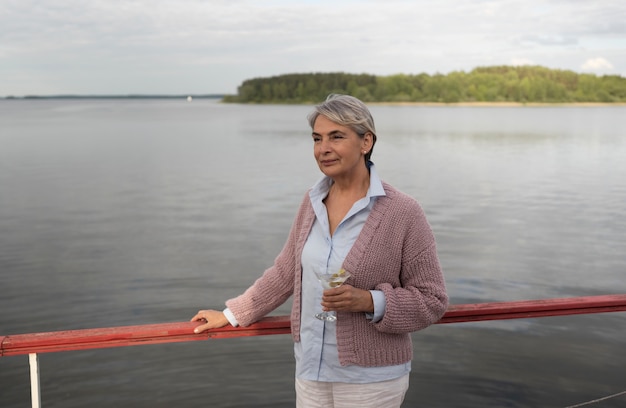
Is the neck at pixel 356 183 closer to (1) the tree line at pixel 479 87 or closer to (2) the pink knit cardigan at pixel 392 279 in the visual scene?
(2) the pink knit cardigan at pixel 392 279

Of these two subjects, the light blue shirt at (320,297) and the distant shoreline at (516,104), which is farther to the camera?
→ the distant shoreline at (516,104)

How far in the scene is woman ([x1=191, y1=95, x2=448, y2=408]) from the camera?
7.66 ft

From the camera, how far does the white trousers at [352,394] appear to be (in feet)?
7.89

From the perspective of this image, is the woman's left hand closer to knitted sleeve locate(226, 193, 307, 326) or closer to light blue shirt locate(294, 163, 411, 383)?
light blue shirt locate(294, 163, 411, 383)

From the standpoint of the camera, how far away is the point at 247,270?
40.5ft

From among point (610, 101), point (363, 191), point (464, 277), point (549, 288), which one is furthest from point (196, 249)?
point (610, 101)

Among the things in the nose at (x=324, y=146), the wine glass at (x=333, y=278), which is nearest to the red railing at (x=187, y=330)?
the wine glass at (x=333, y=278)

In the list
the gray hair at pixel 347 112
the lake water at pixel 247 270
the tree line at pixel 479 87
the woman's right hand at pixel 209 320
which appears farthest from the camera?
the tree line at pixel 479 87

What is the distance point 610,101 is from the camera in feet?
461

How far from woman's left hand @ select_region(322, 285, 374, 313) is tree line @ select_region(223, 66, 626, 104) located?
131179mm

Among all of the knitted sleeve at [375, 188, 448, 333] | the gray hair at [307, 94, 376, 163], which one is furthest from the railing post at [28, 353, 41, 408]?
the gray hair at [307, 94, 376, 163]

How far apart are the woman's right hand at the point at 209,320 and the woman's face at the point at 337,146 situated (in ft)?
2.32

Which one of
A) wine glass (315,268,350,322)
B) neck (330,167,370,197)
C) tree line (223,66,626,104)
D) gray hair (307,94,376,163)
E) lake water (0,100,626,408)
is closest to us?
wine glass (315,268,350,322)

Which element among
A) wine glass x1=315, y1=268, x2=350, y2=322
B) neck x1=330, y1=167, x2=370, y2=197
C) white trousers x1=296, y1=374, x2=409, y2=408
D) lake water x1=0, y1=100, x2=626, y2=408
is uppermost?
neck x1=330, y1=167, x2=370, y2=197
